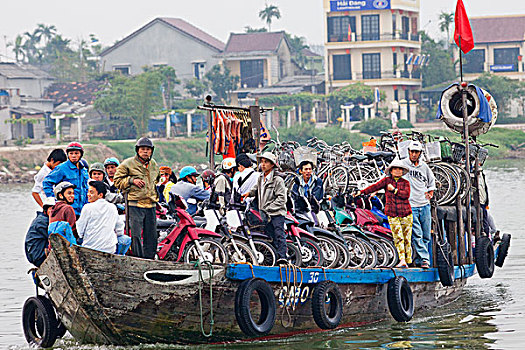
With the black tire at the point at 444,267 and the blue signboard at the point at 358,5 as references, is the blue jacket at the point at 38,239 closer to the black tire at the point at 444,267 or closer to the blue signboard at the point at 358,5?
the black tire at the point at 444,267

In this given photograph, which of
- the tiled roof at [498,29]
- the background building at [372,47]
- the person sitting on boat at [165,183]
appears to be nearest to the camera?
the person sitting on boat at [165,183]

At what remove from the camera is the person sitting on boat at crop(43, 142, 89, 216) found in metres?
11.2

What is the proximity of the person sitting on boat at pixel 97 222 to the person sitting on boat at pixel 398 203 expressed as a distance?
3.73m

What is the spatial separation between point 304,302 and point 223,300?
1.31m

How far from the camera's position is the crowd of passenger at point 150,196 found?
10062 millimetres

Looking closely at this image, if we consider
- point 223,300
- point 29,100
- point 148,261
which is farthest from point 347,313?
point 29,100

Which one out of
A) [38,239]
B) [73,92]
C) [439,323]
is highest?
[73,92]

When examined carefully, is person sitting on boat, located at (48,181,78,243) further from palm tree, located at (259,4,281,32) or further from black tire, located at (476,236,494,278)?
palm tree, located at (259,4,281,32)

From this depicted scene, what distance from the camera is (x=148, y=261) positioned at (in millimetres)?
10039

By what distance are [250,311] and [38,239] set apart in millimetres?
2592

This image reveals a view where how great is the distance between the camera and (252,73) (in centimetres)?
7356

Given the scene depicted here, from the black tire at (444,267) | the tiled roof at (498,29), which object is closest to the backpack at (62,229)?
the black tire at (444,267)

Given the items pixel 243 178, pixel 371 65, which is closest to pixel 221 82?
pixel 371 65

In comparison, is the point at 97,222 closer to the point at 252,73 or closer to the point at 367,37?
the point at 367,37
